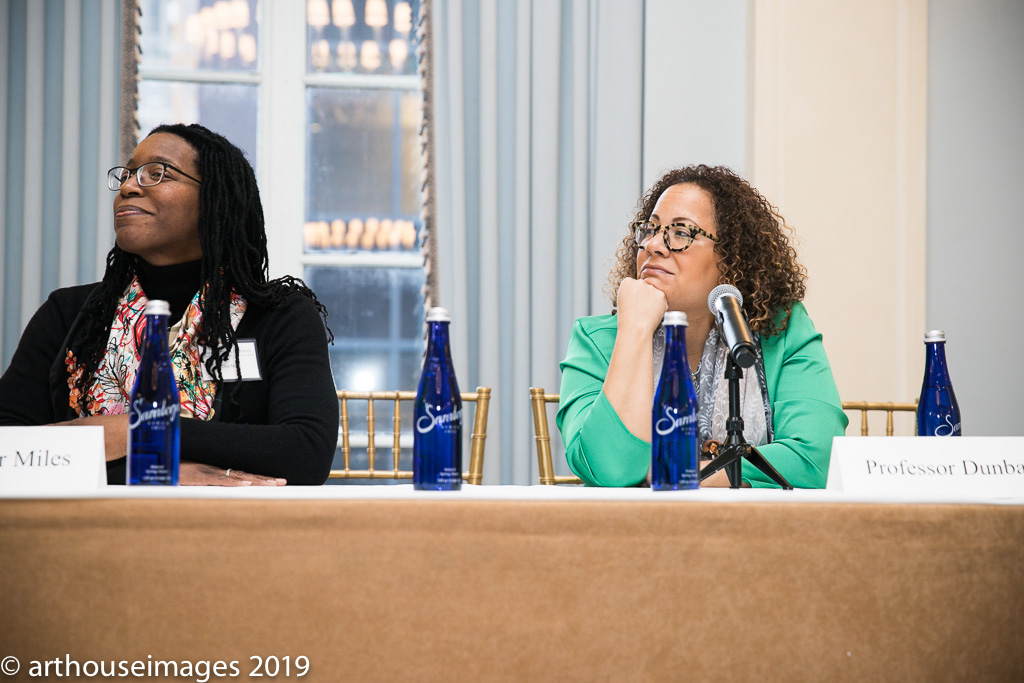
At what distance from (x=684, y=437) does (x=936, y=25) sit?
2.62 metres

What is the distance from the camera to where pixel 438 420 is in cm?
97

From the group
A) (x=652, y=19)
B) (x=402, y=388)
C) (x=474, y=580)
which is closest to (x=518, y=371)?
(x=402, y=388)

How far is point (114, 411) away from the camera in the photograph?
60.4 inches

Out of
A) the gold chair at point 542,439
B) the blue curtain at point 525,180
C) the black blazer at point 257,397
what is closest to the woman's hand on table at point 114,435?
the black blazer at point 257,397

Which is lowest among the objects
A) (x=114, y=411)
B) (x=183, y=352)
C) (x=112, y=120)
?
(x=114, y=411)

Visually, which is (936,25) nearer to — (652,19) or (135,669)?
(652,19)

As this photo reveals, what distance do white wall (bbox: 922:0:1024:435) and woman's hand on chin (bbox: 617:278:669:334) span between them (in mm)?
1779

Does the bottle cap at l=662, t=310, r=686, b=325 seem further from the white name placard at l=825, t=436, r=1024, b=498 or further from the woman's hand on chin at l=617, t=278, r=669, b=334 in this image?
the woman's hand on chin at l=617, t=278, r=669, b=334

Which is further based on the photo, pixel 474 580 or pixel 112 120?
pixel 112 120

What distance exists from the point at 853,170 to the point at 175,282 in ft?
6.94

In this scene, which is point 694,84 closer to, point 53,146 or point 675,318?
point 53,146

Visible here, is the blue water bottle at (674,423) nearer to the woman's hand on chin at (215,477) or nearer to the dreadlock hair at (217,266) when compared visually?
the woman's hand on chin at (215,477)

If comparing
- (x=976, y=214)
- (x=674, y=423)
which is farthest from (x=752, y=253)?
(x=976, y=214)

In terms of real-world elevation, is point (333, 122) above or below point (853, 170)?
above
